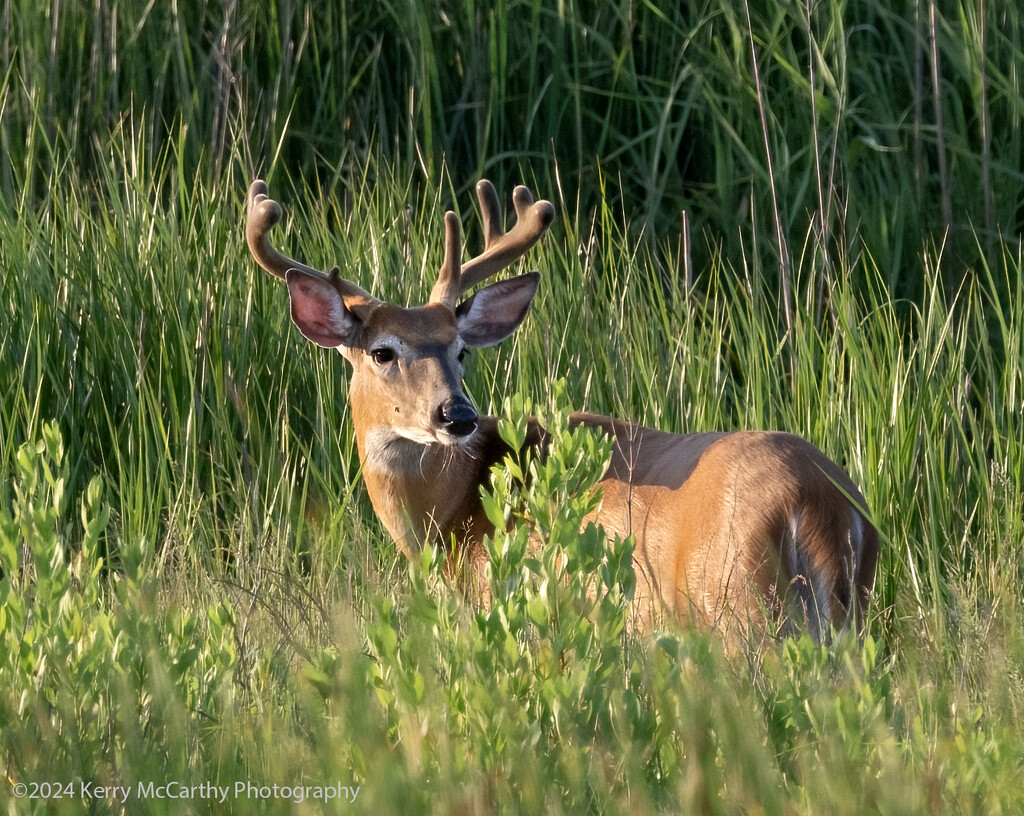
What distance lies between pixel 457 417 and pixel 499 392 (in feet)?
3.60

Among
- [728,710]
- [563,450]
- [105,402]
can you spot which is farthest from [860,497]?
[105,402]

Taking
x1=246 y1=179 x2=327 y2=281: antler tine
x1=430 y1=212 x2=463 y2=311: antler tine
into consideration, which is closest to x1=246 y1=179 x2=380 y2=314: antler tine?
x1=246 y1=179 x2=327 y2=281: antler tine

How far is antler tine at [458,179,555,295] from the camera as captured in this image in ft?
15.1

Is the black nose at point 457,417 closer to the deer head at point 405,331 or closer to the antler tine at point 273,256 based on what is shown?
the deer head at point 405,331

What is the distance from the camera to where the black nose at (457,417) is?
385 cm

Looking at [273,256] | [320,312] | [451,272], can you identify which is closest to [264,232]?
[273,256]

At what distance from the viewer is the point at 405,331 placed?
13.6 ft

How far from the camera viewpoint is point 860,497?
3.51 metres

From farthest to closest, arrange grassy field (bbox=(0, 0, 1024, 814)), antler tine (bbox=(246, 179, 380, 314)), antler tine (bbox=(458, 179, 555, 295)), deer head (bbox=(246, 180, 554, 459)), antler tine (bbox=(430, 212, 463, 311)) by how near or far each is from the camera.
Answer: antler tine (bbox=(458, 179, 555, 295)), antler tine (bbox=(430, 212, 463, 311)), antler tine (bbox=(246, 179, 380, 314)), deer head (bbox=(246, 180, 554, 459)), grassy field (bbox=(0, 0, 1024, 814))

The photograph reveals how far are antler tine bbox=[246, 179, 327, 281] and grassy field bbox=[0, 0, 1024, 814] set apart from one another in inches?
11.0

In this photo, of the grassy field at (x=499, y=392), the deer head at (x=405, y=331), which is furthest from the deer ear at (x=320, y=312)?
the grassy field at (x=499, y=392)

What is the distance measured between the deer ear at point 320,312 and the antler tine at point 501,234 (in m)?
0.45

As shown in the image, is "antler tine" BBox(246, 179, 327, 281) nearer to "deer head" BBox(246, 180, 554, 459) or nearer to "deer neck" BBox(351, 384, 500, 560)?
"deer head" BBox(246, 180, 554, 459)

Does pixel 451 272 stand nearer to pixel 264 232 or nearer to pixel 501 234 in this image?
pixel 501 234
